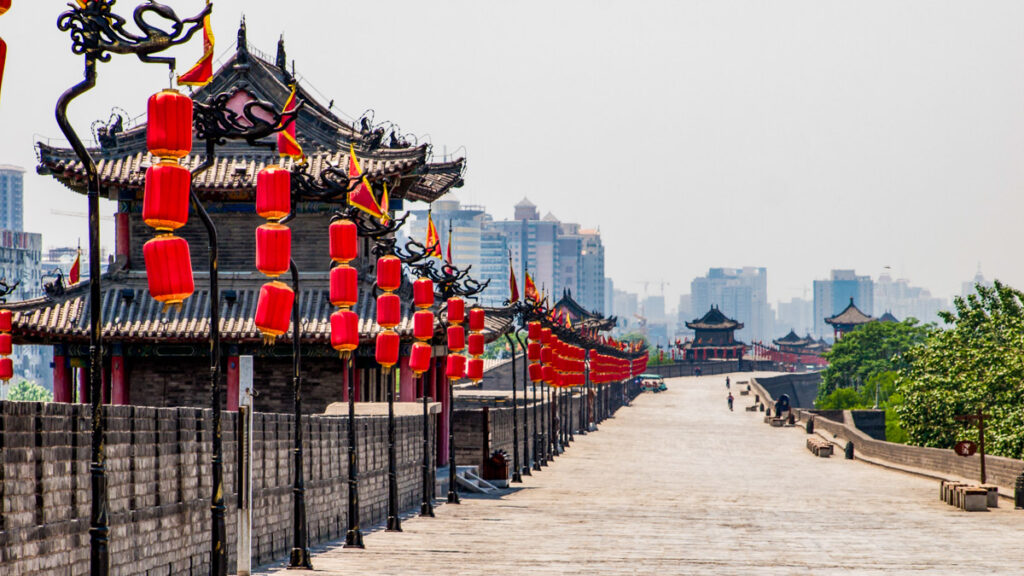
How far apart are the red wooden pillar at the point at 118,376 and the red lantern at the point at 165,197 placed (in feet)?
75.9

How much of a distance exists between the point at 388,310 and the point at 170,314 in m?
10.6

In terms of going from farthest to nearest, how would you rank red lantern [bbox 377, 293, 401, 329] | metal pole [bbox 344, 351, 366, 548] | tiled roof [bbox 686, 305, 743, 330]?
tiled roof [bbox 686, 305, 743, 330]
red lantern [bbox 377, 293, 401, 329]
metal pole [bbox 344, 351, 366, 548]

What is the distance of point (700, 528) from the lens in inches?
1035

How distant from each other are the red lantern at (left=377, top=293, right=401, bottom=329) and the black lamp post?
13815 millimetres

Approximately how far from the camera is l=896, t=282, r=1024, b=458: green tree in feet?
157

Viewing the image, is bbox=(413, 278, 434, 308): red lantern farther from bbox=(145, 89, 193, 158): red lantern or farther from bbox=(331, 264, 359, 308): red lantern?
bbox=(145, 89, 193, 158): red lantern

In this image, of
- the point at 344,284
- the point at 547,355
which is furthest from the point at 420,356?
the point at 547,355

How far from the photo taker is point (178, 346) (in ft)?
114

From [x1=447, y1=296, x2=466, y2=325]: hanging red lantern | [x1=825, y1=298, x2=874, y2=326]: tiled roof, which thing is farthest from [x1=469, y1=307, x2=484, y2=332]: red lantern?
[x1=825, y1=298, x2=874, y2=326]: tiled roof

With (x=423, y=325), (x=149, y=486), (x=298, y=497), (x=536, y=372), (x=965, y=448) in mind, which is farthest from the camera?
(x=536, y=372)

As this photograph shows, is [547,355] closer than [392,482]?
No

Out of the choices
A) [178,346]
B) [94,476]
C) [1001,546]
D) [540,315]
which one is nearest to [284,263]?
[94,476]

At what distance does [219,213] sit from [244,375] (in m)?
20.7

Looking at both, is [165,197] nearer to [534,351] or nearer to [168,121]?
[168,121]
